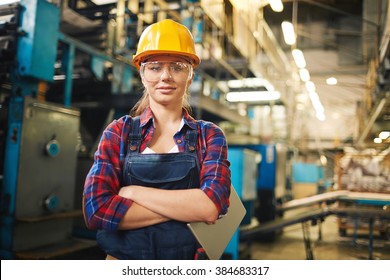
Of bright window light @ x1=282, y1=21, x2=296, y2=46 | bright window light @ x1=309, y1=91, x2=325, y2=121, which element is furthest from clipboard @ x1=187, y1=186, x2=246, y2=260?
bright window light @ x1=282, y1=21, x2=296, y2=46

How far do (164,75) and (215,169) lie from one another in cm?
41

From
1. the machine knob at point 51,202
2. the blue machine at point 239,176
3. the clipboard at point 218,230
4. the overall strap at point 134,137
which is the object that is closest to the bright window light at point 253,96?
the blue machine at point 239,176

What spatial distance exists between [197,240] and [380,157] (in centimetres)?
127

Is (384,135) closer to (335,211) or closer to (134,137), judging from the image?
(335,211)

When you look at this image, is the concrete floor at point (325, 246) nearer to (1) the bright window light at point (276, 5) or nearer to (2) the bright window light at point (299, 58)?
(2) the bright window light at point (299, 58)

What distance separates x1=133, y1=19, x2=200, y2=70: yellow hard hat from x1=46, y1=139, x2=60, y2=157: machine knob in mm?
1586

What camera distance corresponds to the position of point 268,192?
4543mm

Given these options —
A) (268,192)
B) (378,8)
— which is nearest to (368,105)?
(378,8)

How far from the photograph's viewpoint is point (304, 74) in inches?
86.3

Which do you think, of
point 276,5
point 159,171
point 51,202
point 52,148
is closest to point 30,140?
point 52,148

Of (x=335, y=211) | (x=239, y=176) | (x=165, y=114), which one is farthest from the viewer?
(x=239, y=176)

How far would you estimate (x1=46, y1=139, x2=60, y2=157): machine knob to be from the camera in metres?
2.53
